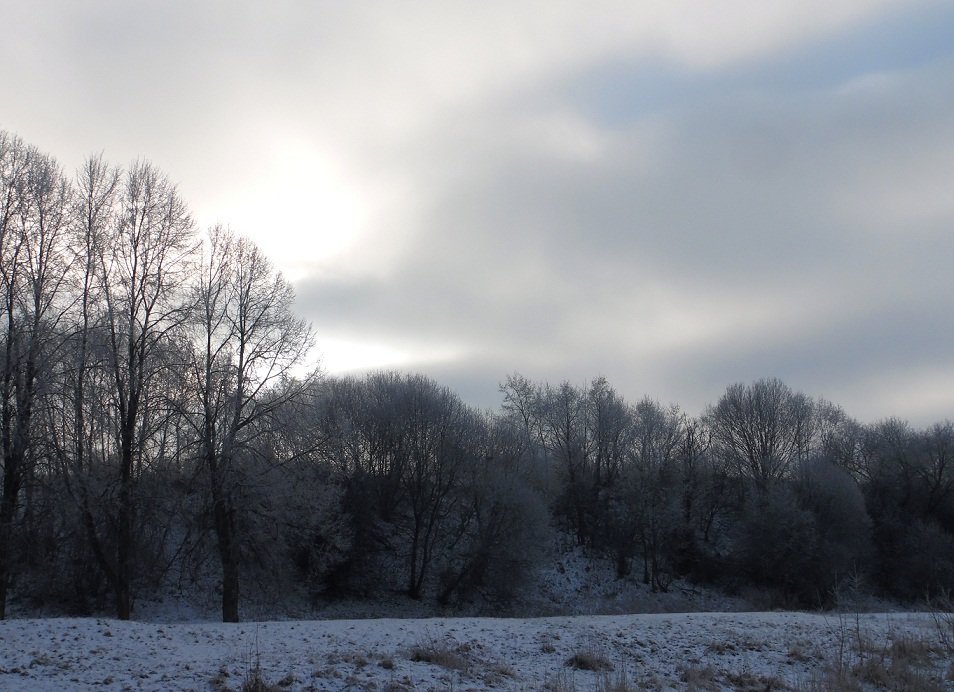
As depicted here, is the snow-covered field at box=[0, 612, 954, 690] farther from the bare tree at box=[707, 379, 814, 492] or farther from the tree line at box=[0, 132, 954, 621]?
the bare tree at box=[707, 379, 814, 492]

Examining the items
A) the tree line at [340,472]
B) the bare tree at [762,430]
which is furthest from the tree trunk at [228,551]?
the bare tree at [762,430]

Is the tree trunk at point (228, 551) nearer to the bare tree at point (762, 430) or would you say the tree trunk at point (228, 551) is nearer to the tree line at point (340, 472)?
the tree line at point (340, 472)

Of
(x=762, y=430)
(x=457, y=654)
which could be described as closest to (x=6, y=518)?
(x=457, y=654)

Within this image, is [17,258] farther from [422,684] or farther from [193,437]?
[422,684]

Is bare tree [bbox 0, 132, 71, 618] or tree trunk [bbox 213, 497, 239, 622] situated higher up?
bare tree [bbox 0, 132, 71, 618]

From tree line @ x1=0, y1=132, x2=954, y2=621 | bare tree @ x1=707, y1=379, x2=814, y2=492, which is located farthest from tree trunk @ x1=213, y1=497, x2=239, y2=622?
bare tree @ x1=707, y1=379, x2=814, y2=492

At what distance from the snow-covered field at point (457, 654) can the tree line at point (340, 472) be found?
2.98 meters

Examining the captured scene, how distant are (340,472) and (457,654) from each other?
3659 centimetres

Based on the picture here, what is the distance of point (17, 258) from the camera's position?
895 inches

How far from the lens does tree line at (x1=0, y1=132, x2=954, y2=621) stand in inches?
909

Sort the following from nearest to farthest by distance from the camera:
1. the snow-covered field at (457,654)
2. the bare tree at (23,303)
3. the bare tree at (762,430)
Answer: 1. the snow-covered field at (457,654)
2. the bare tree at (23,303)
3. the bare tree at (762,430)

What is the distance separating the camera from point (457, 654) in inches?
632

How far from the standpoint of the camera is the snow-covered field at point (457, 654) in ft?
43.7

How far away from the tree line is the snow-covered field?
2.98 m
